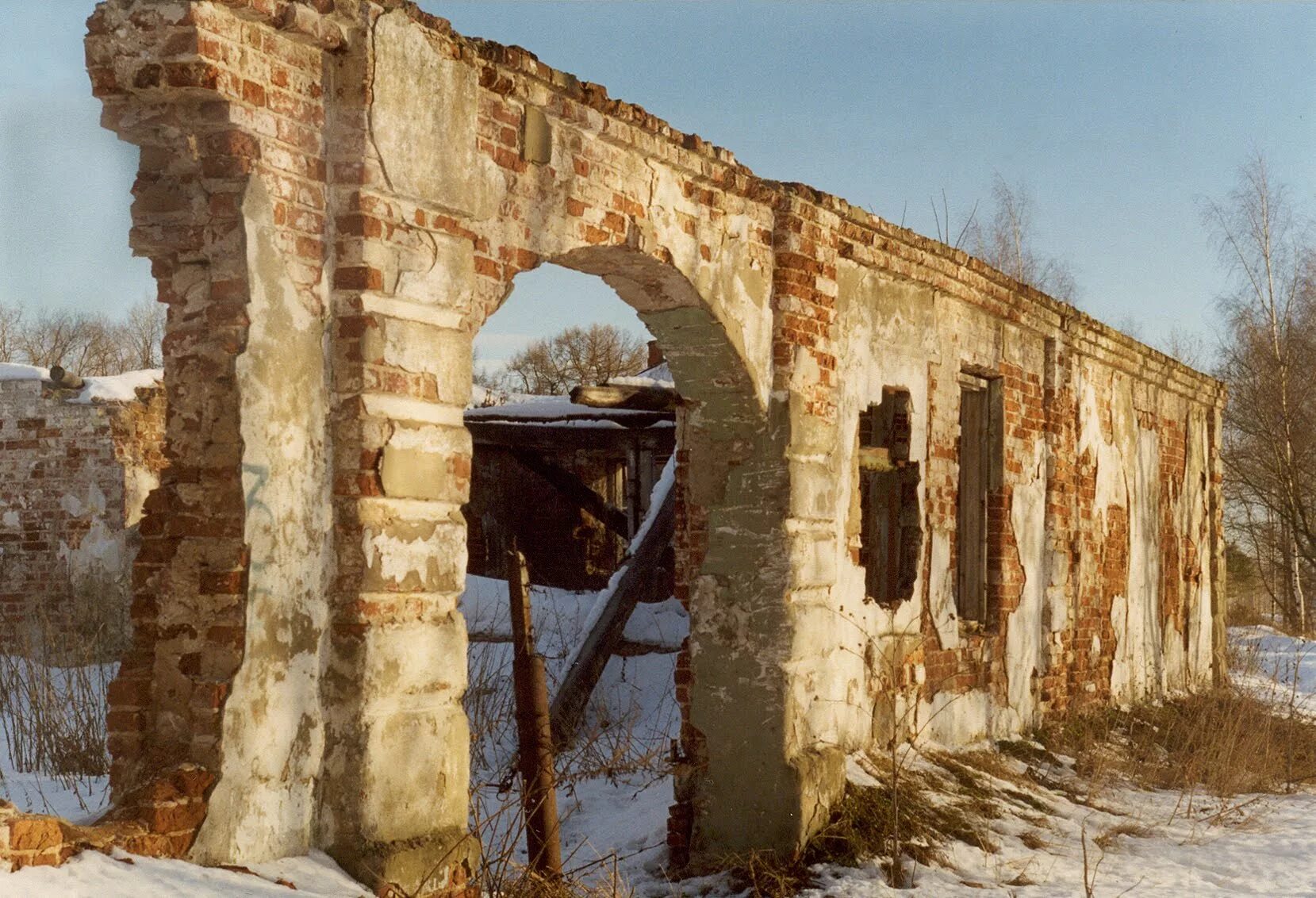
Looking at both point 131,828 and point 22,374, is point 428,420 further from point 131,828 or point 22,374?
→ point 22,374

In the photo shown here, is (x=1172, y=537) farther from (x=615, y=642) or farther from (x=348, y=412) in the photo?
(x=348, y=412)

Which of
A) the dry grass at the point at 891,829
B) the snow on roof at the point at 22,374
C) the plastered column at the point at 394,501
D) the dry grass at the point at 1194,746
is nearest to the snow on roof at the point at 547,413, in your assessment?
the dry grass at the point at 1194,746

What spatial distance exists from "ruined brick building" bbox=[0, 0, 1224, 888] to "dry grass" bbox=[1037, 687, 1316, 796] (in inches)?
48.5

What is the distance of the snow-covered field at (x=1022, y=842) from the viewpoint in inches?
206

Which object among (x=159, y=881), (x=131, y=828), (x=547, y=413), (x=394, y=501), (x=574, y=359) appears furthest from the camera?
(x=574, y=359)

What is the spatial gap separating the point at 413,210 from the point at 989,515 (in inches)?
199

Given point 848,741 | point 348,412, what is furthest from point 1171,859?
point 348,412

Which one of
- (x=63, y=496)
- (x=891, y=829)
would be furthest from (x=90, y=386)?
(x=891, y=829)

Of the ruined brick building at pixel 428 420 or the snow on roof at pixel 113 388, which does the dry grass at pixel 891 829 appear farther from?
the snow on roof at pixel 113 388

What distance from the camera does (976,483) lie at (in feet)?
25.6

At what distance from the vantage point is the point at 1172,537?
11.3 meters

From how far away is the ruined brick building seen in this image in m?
3.31

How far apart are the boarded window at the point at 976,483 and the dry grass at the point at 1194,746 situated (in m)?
1.11

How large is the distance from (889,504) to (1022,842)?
73.7 inches
